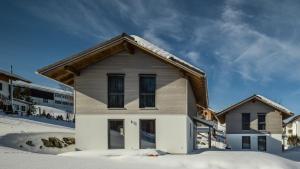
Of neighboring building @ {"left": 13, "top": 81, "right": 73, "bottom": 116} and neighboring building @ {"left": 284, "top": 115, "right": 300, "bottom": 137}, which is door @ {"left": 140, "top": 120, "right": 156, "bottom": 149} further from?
neighboring building @ {"left": 284, "top": 115, "right": 300, "bottom": 137}

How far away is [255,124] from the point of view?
3581 centimetres

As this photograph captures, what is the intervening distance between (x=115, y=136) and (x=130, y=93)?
11.1ft

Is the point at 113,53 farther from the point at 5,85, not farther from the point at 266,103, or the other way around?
the point at 5,85

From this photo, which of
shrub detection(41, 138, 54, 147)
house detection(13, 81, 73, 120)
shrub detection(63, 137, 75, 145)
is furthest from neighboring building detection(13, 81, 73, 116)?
shrub detection(41, 138, 54, 147)

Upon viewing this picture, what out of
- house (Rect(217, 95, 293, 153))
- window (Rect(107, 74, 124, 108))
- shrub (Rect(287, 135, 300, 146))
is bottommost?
shrub (Rect(287, 135, 300, 146))

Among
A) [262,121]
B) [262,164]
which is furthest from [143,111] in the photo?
[262,121]

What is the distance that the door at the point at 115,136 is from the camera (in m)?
19.3

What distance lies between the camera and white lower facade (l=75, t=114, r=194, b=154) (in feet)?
61.7

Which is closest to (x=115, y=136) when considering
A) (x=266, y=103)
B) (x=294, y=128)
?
(x=266, y=103)

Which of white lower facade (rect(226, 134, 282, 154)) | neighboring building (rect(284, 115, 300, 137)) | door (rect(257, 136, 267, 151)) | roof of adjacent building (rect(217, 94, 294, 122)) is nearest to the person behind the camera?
roof of adjacent building (rect(217, 94, 294, 122))

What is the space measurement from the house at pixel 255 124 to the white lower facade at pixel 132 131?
18.3 metres

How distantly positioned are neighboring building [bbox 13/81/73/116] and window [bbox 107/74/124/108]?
4365 centimetres

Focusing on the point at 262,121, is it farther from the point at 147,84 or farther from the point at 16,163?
the point at 16,163

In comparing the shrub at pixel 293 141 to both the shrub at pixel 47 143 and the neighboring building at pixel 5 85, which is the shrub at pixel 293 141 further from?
the shrub at pixel 47 143
